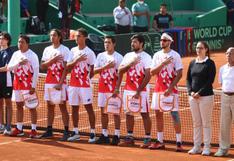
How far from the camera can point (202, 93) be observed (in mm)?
13383

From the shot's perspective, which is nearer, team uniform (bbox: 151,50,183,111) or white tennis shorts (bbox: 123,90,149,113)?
team uniform (bbox: 151,50,183,111)

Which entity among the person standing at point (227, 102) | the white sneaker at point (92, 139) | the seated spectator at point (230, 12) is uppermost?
the seated spectator at point (230, 12)

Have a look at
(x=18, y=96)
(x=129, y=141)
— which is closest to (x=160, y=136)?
(x=129, y=141)

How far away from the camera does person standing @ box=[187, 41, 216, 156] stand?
44.0ft

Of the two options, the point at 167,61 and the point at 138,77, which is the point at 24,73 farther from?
the point at 167,61

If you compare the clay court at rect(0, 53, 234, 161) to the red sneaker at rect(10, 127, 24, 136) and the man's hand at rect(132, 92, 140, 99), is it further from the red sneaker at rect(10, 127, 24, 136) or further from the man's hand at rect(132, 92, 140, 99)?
the man's hand at rect(132, 92, 140, 99)

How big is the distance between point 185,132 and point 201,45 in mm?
2790

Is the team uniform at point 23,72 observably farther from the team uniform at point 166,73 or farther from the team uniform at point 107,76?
the team uniform at point 166,73

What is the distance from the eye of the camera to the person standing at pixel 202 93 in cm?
1341

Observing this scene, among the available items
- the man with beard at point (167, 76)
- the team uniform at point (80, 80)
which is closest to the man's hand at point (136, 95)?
the man with beard at point (167, 76)

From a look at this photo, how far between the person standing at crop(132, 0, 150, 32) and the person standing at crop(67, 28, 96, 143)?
49.6ft

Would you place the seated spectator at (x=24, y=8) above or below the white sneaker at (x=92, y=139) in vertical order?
above

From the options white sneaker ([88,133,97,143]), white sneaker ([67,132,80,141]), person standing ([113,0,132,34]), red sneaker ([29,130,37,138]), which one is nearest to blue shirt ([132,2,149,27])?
person standing ([113,0,132,34])

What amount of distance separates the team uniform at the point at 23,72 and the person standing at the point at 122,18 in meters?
13.8
